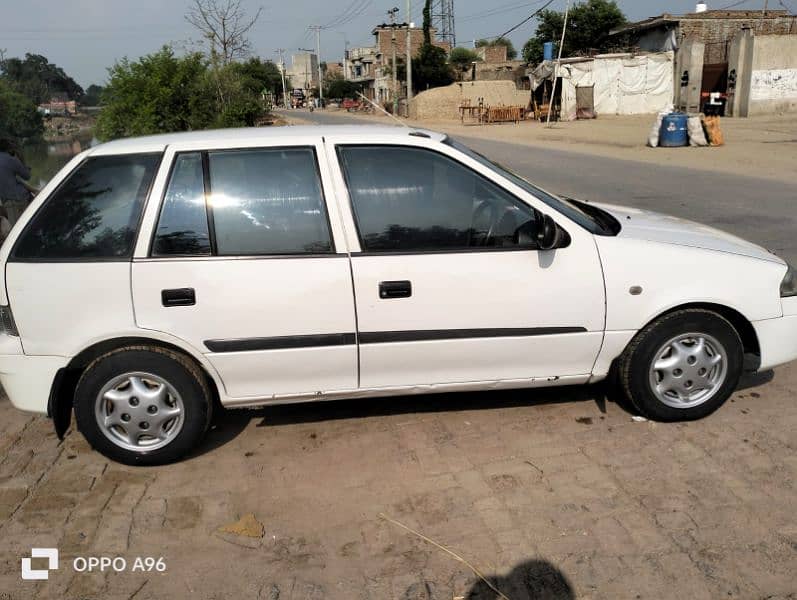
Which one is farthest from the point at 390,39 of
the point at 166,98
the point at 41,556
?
the point at 41,556

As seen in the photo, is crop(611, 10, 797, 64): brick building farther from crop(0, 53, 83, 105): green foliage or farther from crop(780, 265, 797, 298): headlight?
crop(0, 53, 83, 105): green foliage

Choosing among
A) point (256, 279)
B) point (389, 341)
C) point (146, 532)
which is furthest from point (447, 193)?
point (146, 532)

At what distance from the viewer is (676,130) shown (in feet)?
68.0

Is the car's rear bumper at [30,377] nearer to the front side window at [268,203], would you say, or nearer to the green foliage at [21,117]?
the front side window at [268,203]

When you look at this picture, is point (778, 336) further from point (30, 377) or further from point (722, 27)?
point (722, 27)

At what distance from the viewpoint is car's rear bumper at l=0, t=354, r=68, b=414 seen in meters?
3.47

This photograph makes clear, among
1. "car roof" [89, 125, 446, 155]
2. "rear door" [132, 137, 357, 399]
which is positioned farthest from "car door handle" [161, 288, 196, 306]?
"car roof" [89, 125, 446, 155]

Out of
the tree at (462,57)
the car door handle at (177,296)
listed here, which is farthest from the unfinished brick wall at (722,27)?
the tree at (462,57)

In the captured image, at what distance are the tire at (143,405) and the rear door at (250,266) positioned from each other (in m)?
0.17

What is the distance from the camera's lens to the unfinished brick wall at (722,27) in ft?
120

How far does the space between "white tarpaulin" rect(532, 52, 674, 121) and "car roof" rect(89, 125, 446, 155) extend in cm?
3824

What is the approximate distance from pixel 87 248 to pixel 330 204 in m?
1.28

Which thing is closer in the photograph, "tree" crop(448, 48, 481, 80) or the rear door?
the rear door

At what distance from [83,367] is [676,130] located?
20.8 metres
